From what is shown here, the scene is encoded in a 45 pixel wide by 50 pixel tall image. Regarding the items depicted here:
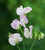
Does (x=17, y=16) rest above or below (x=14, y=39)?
below

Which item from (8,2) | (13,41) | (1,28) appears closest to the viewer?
(13,41)

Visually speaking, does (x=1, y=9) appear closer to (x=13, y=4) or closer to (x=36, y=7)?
(x=13, y=4)

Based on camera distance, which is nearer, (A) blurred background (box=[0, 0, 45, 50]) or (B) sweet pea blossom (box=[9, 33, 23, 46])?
(B) sweet pea blossom (box=[9, 33, 23, 46])

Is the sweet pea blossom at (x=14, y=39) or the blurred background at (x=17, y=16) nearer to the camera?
the sweet pea blossom at (x=14, y=39)

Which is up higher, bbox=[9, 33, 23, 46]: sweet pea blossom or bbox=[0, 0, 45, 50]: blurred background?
bbox=[9, 33, 23, 46]: sweet pea blossom

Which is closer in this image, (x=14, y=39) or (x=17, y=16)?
(x=14, y=39)

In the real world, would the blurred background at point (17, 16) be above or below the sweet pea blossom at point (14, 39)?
below

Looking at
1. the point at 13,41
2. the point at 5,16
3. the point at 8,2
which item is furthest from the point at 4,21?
the point at 13,41

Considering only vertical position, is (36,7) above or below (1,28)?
above
